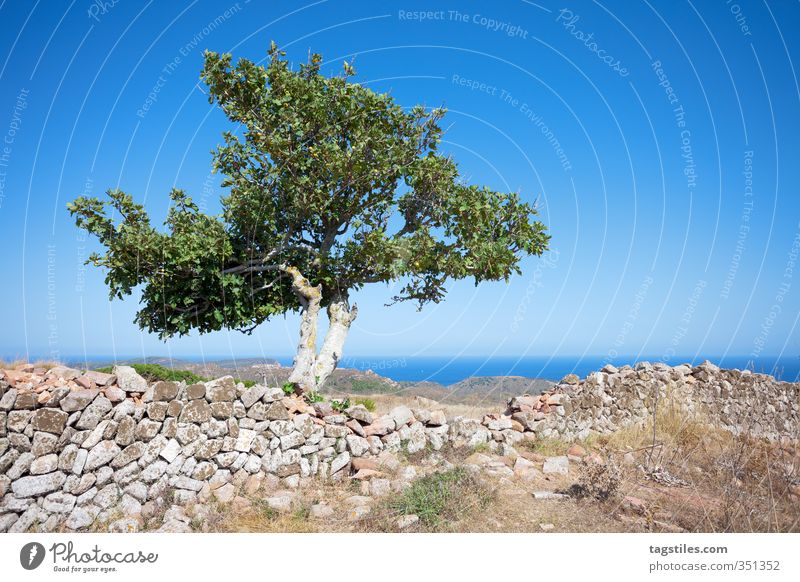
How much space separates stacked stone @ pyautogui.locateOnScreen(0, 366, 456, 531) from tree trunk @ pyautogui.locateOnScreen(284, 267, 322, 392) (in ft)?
6.63

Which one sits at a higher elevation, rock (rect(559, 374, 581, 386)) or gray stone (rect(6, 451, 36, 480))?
gray stone (rect(6, 451, 36, 480))

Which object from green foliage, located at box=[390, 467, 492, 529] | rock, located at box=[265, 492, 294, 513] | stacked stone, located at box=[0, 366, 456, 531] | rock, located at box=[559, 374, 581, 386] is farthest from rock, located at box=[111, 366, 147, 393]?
rock, located at box=[559, 374, 581, 386]

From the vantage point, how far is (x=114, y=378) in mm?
8922

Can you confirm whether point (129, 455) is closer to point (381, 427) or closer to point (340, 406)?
point (340, 406)

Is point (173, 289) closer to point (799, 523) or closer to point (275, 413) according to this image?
point (275, 413)

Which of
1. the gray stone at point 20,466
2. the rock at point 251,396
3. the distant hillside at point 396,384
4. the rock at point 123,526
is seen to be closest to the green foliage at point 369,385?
the distant hillside at point 396,384

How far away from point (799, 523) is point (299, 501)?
7758 mm

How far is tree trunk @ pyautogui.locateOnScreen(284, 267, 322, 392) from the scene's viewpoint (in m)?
12.7

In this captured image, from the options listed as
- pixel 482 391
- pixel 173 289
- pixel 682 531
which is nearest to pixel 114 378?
pixel 173 289

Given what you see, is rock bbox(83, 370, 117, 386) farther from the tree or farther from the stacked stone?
the tree
